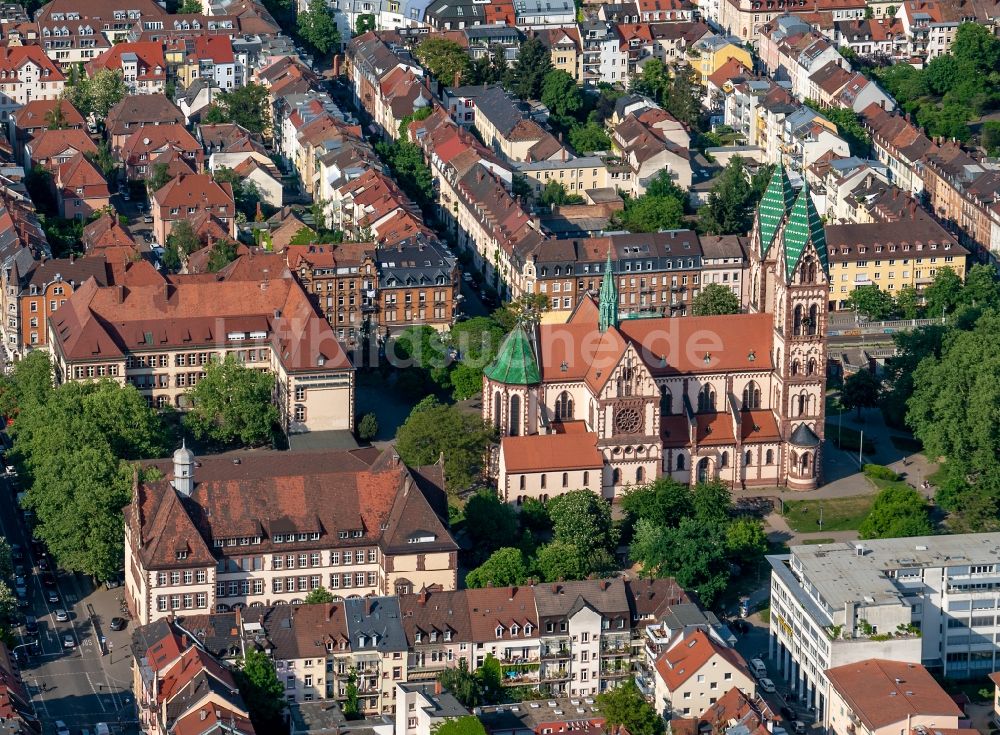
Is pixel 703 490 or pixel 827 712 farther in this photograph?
pixel 703 490

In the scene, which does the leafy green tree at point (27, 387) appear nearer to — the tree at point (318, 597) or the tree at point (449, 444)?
the tree at point (449, 444)

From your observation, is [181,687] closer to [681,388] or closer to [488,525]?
[488,525]

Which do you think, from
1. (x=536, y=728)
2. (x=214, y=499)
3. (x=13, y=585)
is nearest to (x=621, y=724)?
(x=536, y=728)

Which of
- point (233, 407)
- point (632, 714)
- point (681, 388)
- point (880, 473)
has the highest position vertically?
point (681, 388)

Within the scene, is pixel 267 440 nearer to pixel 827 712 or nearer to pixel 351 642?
pixel 351 642

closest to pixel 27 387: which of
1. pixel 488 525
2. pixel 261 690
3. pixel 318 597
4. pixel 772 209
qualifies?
pixel 318 597

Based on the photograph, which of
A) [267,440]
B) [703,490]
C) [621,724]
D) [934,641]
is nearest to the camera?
[621,724]

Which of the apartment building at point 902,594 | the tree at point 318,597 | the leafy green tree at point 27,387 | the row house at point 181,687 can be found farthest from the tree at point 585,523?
the leafy green tree at point 27,387

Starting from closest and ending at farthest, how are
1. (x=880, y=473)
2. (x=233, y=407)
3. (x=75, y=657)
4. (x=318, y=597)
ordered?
(x=75, y=657) < (x=318, y=597) < (x=880, y=473) < (x=233, y=407)
